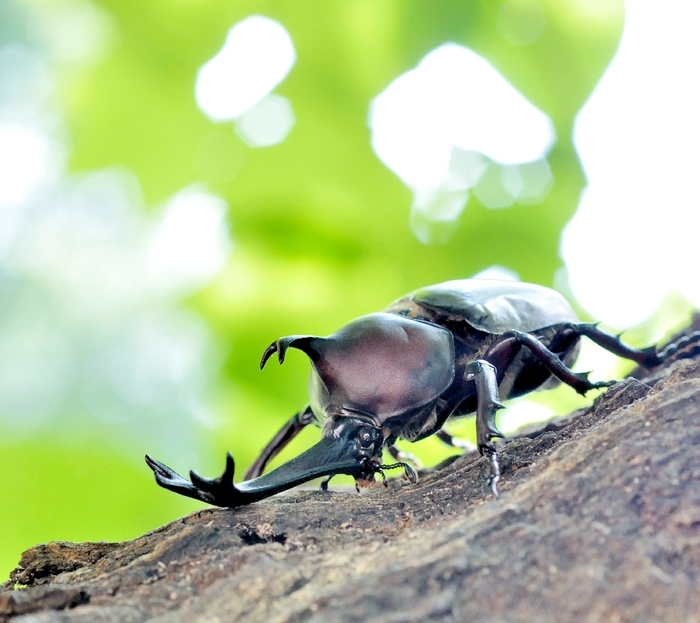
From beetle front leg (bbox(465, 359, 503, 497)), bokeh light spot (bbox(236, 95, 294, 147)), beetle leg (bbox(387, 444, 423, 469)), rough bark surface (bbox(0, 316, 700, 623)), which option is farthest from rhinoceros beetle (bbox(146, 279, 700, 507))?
bokeh light spot (bbox(236, 95, 294, 147))

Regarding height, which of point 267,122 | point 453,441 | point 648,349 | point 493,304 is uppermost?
point 267,122

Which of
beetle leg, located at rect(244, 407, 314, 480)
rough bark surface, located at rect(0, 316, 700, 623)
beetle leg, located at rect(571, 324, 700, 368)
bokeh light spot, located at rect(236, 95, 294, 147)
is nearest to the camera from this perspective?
rough bark surface, located at rect(0, 316, 700, 623)

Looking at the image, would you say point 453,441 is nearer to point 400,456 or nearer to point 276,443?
point 400,456

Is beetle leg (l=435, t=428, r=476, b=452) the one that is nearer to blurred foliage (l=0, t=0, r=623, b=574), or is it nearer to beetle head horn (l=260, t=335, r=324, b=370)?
blurred foliage (l=0, t=0, r=623, b=574)

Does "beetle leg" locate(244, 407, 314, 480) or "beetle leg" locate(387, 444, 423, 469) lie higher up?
"beetle leg" locate(244, 407, 314, 480)

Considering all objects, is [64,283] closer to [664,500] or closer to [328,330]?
[328,330]

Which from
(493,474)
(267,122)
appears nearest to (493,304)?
(493,474)
